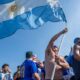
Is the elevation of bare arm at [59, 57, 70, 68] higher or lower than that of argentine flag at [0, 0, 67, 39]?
lower

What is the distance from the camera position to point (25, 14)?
10039 mm

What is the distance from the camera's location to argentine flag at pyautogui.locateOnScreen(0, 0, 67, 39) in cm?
978

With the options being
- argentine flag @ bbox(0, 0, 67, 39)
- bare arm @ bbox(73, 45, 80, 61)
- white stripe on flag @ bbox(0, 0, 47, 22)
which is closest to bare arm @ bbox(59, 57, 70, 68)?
bare arm @ bbox(73, 45, 80, 61)

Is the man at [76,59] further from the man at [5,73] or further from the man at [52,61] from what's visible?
the man at [5,73]

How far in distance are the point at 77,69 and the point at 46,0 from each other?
2.87 meters

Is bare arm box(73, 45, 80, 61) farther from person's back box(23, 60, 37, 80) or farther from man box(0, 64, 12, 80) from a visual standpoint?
man box(0, 64, 12, 80)

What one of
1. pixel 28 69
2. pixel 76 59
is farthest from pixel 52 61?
pixel 28 69

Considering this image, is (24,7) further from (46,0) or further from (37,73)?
(37,73)

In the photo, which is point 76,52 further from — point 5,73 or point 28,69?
point 5,73

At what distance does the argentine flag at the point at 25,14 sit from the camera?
9.78 metres

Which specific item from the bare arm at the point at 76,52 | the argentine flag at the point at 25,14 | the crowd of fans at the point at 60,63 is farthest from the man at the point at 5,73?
the bare arm at the point at 76,52

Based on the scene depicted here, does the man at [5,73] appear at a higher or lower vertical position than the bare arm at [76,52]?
lower

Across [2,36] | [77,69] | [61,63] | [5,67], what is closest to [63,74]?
[61,63]

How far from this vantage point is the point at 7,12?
9906mm
